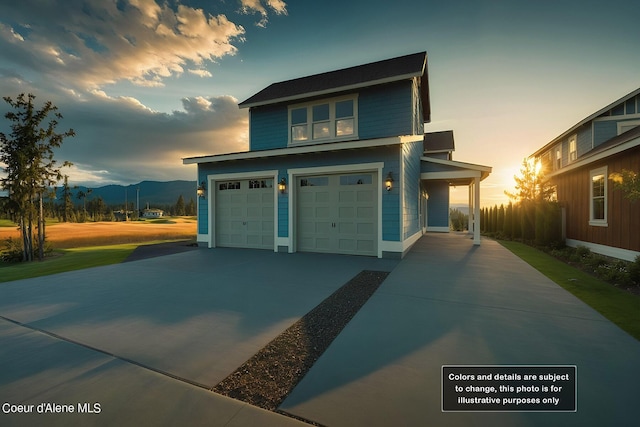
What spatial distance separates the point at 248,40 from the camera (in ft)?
35.1

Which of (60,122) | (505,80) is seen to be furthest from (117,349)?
(60,122)

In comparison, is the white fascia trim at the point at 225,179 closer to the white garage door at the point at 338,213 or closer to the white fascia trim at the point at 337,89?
the white garage door at the point at 338,213

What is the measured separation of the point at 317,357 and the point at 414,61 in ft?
39.8

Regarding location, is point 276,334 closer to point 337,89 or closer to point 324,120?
point 324,120

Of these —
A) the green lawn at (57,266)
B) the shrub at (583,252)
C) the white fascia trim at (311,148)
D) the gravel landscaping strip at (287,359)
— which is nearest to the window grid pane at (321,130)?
the white fascia trim at (311,148)

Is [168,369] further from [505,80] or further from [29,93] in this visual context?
[29,93]

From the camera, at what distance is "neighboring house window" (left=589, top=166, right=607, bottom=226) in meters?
8.91

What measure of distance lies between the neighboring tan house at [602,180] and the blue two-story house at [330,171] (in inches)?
140

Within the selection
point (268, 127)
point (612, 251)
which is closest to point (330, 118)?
point (268, 127)

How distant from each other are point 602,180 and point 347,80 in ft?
33.5

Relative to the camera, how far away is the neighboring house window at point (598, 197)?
8.91m

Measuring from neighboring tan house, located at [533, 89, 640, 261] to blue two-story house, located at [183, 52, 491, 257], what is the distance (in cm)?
355

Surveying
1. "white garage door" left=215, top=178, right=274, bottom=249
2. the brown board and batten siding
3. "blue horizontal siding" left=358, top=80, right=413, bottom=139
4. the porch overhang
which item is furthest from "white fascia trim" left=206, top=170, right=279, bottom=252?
the brown board and batten siding

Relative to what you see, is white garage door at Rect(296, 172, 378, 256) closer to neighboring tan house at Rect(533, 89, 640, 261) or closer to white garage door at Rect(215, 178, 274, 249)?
white garage door at Rect(215, 178, 274, 249)
